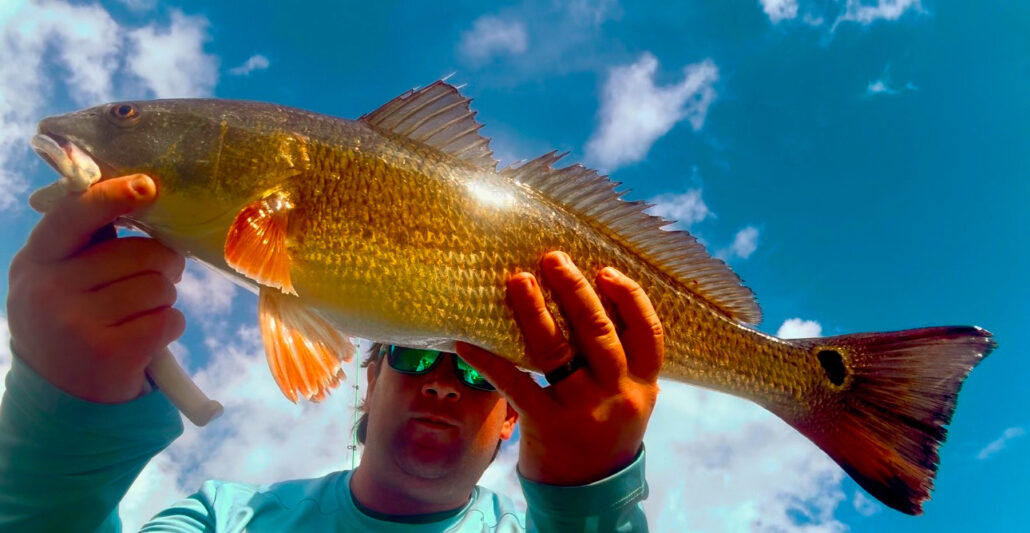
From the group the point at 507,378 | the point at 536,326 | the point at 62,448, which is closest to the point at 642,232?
the point at 536,326

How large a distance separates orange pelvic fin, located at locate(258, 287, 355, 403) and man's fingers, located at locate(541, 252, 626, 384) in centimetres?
94

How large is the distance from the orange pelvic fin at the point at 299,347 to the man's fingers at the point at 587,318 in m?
0.94

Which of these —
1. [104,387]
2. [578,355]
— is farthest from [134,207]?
[578,355]

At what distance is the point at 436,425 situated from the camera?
439cm

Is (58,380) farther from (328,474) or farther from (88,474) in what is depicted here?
(328,474)

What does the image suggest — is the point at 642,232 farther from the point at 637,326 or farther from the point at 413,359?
the point at 413,359

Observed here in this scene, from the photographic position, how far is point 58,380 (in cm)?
246

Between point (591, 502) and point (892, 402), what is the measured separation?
1.52 meters

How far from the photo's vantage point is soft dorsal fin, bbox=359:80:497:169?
2.80m

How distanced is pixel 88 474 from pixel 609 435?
2394 mm

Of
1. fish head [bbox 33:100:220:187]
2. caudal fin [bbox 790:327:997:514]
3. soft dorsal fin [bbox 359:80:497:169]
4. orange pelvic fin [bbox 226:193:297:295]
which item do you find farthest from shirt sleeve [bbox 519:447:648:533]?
fish head [bbox 33:100:220:187]

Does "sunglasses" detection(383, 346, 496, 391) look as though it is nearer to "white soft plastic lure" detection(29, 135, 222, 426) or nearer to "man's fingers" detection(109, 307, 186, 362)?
"white soft plastic lure" detection(29, 135, 222, 426)

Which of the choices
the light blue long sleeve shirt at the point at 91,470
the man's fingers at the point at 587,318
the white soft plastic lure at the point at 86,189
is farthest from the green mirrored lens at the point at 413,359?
the man's fingers at the point at 587,318

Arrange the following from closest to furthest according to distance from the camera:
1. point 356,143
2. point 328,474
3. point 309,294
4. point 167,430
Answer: point 309,294 → point 356,143 → point 167,430 → point 328,474
